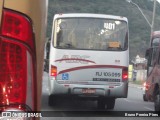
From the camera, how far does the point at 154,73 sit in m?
16.1

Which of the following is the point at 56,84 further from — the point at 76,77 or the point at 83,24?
Answer: the point at 83,24

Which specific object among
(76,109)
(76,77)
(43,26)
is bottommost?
(76,109)

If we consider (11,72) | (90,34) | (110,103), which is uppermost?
(90,34)

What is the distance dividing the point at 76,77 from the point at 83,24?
1.60 metres

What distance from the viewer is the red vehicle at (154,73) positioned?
14977 millimetres

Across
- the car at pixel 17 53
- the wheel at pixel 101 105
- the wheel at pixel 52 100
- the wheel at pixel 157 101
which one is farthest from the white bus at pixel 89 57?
the car at pixel 17 53

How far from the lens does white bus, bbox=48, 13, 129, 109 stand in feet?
45.9

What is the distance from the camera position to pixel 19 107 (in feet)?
8.57

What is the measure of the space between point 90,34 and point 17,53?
11739 millimetres

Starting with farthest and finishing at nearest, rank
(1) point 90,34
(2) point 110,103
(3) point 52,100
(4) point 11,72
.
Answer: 1. (2) point 110,103
2. (3) point 52,100
3. (1) point 90,34
4. (4) point 11,72

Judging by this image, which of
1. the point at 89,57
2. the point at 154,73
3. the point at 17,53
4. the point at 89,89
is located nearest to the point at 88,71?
the point at 89,57

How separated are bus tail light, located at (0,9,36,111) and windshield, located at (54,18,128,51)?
11.5 m

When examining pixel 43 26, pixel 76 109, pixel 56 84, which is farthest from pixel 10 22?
pixel 76 109

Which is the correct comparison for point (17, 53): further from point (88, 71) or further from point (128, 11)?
point (128, 11)
